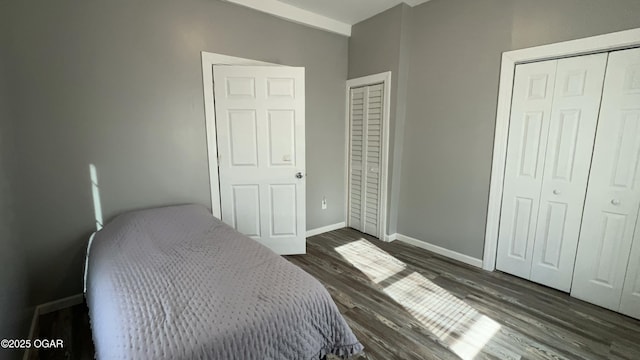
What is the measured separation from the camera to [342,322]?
1380 millimetres

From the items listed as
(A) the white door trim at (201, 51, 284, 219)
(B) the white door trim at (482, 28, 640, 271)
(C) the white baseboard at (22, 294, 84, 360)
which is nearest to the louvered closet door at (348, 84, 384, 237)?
(B) the white door trim at (482, 28, 640, 271)

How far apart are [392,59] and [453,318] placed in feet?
8.80

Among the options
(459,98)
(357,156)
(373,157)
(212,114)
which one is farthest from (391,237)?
(212,114)

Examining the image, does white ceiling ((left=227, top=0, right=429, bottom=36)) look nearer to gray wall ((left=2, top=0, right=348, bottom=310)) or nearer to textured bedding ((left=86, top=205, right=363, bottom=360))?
gray wall ((left=2, top=0, right=348, bottom=310))

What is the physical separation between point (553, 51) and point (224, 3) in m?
2.93

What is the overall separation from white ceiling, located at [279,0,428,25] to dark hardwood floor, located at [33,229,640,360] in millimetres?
2805

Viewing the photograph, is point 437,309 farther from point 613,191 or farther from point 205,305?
point 205,305

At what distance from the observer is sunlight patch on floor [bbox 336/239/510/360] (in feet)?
5.84

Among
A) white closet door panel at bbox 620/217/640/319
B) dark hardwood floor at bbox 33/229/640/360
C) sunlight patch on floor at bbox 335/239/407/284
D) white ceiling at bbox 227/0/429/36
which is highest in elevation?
white ceiling at bbox 227/0/429/36

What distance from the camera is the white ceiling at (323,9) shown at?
9.33ft

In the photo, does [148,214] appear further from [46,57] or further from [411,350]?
[411,350]

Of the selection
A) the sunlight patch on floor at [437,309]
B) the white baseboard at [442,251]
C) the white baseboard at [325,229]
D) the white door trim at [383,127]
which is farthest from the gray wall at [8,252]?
the white baseboard at [442,251]

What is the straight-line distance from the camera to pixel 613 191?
80.6 inches

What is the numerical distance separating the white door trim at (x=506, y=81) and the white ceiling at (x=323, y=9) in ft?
4.14
